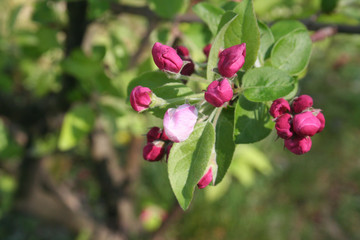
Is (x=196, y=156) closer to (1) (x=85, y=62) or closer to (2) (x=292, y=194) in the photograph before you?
(1) (x=85, y=62)

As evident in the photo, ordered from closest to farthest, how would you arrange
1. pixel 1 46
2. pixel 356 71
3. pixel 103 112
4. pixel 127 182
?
1. pixel 103 112
2. pixel 1 46
3. pixel 127 182
4. pixel 356 71

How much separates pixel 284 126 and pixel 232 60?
0.11 meters

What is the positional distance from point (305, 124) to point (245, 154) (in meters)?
1.52

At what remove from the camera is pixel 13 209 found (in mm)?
2367

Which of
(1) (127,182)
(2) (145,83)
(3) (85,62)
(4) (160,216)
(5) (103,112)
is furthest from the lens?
(4) (160,216)

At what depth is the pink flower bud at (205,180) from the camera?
46cm

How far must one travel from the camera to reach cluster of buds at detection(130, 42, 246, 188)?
1.34ft

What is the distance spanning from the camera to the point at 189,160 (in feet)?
1.41

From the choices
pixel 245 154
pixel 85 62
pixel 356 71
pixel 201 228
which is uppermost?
pixel 85 62

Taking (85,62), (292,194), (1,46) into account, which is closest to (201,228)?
(292,194)

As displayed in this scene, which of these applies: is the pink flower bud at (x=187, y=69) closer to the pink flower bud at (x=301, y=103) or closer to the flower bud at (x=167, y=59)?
the flower bud at (x=167, y=59)

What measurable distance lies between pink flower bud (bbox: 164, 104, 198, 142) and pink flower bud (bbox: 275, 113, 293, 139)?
0.36ft

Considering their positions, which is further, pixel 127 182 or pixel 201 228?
pixel 201 228

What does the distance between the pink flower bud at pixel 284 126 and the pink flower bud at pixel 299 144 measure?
2 centimetres
